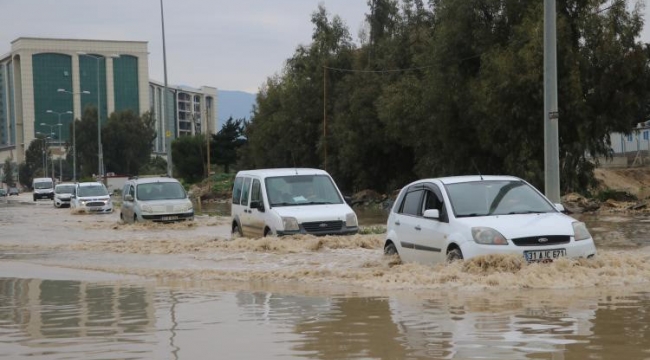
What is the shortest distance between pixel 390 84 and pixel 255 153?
91.7 ft

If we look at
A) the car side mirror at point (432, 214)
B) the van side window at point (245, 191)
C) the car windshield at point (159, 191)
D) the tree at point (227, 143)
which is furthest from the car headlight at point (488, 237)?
the tree at point (227, 143)

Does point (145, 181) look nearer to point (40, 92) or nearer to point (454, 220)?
point (454, 220)

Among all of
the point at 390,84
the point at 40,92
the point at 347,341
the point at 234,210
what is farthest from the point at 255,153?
the point at 40,92

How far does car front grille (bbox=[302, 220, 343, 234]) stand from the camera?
17734 millimetres

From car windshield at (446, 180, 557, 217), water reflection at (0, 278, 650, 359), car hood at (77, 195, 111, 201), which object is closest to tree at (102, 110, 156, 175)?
car hood at (77, 195, 111, 201)

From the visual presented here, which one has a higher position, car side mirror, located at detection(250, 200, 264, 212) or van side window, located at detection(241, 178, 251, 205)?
van side window, located at detection(241, 178, 251, 205)

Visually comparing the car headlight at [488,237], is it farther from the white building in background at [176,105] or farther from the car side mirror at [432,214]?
the white building in background at [176,105]

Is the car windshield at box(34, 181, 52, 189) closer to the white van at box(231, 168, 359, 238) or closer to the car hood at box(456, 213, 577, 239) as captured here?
the white van at box(231, 168, 359, 238)

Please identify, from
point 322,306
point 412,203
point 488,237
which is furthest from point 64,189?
point 322,306

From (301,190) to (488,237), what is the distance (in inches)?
315

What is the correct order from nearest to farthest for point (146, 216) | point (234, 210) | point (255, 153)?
point (234, 210) < point (146, 216) < point (255, 153)

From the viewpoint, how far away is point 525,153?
3706 cm

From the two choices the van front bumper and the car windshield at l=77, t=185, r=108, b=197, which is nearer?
the van front bumper

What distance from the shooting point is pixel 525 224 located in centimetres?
1152
